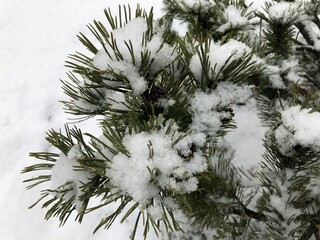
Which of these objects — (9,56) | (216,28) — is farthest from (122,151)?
(9,56)

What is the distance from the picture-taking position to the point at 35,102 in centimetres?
250

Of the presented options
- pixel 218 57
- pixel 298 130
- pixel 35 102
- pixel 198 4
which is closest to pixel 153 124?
pixel 218 57

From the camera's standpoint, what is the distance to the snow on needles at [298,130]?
1.95 feet

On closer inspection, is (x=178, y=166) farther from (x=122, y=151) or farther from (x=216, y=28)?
(x=216, y=28)

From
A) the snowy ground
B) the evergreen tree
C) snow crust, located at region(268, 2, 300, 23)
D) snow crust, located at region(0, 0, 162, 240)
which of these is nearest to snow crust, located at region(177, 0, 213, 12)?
A: snow crust, located at region(268, 2, 300, 23)

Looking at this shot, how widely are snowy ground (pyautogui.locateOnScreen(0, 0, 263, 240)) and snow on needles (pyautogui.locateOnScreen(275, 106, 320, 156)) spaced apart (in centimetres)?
112

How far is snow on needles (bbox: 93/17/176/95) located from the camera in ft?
1.69

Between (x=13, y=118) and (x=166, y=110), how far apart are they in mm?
2202

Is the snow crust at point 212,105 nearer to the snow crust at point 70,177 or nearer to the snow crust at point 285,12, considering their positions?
the snow crust at point 70,177

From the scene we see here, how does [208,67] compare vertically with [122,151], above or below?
above

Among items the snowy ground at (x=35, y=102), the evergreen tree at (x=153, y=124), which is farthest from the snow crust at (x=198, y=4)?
the snowy ground at (x=35, y=102)

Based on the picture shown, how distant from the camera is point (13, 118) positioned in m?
2.38

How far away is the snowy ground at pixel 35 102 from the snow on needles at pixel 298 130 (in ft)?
3.66

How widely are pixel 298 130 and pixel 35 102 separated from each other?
234cm
